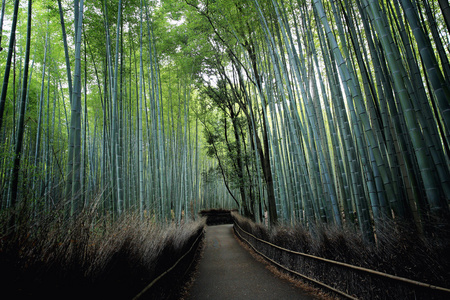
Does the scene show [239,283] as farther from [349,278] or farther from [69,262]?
[69,262]

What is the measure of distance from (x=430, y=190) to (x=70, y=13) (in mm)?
6027

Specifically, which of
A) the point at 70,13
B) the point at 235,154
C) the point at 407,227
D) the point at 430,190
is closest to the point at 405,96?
the point at 430,190

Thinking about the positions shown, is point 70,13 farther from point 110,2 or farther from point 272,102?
point 272,102

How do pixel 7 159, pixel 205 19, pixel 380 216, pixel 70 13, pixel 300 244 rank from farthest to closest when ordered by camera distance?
pixel 205 19 → pixel 70 13 → pixel 300 244 → pixel 7 159 → pixel 380 216

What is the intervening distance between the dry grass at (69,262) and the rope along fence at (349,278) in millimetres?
1735

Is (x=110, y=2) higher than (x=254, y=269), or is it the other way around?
(x=110, y=2)

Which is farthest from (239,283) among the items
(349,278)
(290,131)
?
(290,131)

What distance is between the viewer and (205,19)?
520 cm

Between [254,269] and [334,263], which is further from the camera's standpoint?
[254,269]

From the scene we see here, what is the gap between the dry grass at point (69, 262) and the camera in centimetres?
87

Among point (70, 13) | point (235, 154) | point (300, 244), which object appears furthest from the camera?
point (235, 154)

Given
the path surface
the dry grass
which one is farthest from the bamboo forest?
the path surface

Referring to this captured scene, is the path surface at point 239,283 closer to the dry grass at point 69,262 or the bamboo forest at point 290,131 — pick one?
the bamboo forest at point 290,131

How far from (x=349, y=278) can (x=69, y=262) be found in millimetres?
2232
